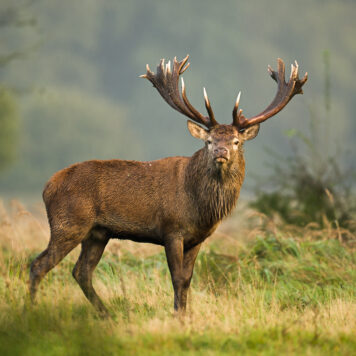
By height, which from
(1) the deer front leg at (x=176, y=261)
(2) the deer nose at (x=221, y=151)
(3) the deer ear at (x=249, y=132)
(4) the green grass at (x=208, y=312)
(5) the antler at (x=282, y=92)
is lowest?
(4) the green grass at (x=208, y=312)

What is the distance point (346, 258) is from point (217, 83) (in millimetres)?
122958

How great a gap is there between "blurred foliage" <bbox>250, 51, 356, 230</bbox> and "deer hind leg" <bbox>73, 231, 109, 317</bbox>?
17.8 feet

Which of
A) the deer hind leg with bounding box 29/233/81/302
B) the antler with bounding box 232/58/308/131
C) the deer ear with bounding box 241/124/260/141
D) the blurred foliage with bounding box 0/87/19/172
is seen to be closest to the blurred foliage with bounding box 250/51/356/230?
the antler with bounding box 232/58/308/131

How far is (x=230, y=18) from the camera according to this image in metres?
174

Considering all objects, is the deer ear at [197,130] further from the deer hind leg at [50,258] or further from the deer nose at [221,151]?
the deer hind leg at [50,258]

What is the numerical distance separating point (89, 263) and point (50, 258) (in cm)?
53

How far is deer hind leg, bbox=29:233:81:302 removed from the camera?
21.1ft

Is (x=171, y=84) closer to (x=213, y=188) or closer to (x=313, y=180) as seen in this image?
(x=213, y=188)

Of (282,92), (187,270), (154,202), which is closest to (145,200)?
(154,202)

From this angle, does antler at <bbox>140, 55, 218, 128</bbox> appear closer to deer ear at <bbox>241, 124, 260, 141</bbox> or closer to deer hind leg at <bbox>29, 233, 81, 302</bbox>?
deer ear at <bbox>241, 124, 260, 141</bbox>

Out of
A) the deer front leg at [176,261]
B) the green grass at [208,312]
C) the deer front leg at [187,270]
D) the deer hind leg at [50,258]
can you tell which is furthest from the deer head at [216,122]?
the deer hind leg at [50,258]

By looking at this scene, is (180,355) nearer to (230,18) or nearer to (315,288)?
(315,288)

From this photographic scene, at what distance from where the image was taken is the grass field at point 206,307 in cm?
493

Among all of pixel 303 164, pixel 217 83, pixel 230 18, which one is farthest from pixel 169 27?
pixel 303 164
